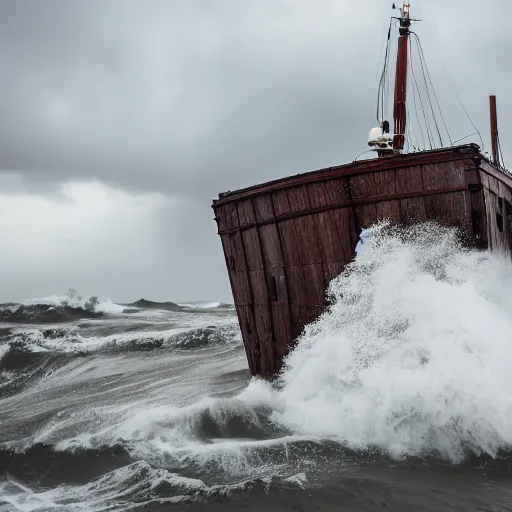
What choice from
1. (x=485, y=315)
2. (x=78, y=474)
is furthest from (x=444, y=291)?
(x=78, y=474)

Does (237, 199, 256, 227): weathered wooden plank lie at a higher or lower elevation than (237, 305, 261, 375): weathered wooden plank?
higher

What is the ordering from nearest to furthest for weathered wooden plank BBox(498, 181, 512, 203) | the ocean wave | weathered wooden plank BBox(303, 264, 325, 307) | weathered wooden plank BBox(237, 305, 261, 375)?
the ocean wave
weathered wooden plank BBox(303, 264, 325, 307)
weathered wooden plank BBox(498, 181, 512, 203)
weathered wooden plank BBox(237, 305, 261, 375)

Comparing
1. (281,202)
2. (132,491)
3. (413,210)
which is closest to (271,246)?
(281,202)

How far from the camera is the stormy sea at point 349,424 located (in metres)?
4.52

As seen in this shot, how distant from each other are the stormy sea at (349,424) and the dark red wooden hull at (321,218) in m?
0.24

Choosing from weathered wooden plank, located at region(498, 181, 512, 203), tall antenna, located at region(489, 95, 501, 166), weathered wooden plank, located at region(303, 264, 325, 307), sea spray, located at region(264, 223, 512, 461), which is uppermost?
tall antenna, located at region(489, 95, 501, 166)

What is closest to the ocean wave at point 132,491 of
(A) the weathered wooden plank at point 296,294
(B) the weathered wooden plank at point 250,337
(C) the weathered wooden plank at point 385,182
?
(A) the weathered wooden plank at point 296,294

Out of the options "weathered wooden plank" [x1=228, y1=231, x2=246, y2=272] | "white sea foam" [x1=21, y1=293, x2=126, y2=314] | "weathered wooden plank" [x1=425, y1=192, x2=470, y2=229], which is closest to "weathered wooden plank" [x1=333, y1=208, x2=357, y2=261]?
"weathered wooden plank" [x1=425, y1=192, x2=470, y2=229]

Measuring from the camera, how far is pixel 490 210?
23.6 feet

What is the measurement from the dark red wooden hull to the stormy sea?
0.24 meters

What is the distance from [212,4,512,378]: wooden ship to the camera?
6.75 metres

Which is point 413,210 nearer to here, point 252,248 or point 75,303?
point 252,248

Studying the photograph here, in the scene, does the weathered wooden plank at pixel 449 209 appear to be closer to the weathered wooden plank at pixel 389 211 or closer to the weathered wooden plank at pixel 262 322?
Answer: the weathered wooden plank at pixel 389 211

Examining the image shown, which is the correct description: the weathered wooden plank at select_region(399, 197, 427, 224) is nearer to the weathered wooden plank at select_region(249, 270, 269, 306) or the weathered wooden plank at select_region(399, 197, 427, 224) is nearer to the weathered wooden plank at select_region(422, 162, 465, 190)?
the weathered wooden plank at select_region(422, 162, 465, 190)
